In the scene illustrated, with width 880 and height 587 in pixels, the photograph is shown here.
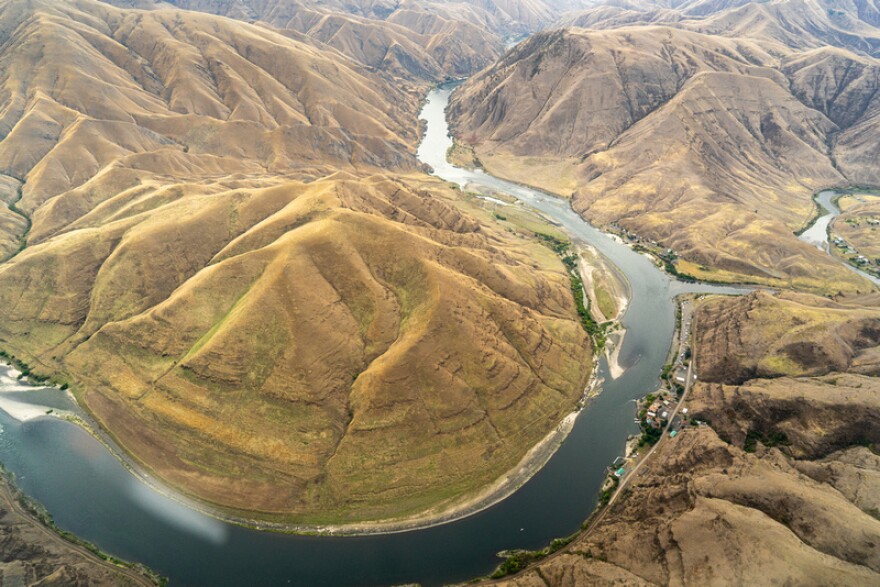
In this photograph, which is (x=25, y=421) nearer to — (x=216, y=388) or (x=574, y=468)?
(x=216, y=388)

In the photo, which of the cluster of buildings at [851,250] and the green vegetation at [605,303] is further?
the cluster of buildings at [851,250]

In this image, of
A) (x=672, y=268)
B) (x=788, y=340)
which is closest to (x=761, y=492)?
(x=788, y=340)

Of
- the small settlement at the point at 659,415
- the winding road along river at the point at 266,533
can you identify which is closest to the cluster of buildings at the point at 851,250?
the small settlement at the point at 659,415

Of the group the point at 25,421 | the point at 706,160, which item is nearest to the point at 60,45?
the point at 25,421

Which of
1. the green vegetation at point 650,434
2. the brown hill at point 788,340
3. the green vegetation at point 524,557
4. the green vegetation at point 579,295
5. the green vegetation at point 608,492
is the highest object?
the brown hill at point 788,340

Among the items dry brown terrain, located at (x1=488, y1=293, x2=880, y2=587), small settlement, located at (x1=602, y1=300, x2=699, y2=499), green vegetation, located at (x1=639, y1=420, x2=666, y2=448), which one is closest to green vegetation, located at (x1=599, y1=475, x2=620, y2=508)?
small settlement, located at (x1=602, y1=300, x2=699, y2=499)

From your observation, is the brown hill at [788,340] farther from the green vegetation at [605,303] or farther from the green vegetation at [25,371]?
the green vegetation at [25,371]
